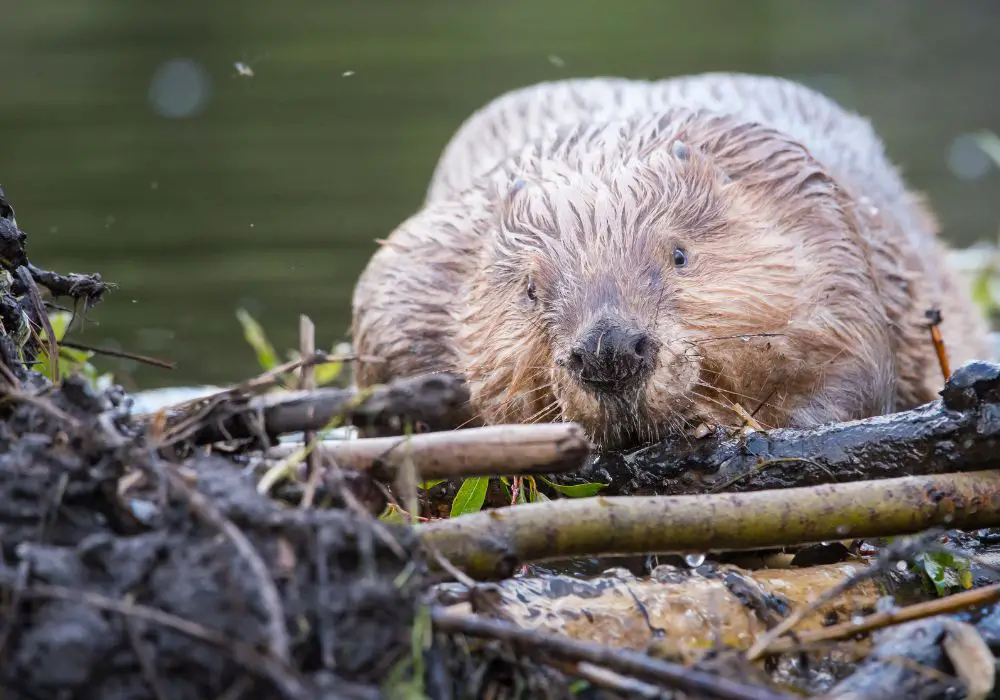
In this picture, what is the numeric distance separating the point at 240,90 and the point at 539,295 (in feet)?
28.0

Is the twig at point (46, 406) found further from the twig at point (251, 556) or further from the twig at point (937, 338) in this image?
the twig at point (937, 338)

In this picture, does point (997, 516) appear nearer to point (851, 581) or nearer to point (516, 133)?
point (851, 581)

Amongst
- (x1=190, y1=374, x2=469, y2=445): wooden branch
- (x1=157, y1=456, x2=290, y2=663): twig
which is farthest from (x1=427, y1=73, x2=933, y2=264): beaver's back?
(x1=157, y1=456, x2=290, y2=663): twig

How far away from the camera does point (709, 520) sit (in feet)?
7.64

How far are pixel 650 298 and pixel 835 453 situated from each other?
535mm

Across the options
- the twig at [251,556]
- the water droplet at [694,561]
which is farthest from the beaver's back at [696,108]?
the twig at [251,556]

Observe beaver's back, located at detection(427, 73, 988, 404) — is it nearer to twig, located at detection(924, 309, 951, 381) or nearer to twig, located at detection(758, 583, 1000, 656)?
twig, located at detection(924, 309, 951, 381)

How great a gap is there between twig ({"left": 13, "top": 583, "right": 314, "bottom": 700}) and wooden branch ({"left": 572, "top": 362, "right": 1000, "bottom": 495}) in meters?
1.32

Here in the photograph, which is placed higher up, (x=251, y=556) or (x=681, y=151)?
(x=681, y=151)

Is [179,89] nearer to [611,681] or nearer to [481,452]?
[481,452]

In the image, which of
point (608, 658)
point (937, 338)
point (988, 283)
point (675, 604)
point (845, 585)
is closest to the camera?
point (608, 658)

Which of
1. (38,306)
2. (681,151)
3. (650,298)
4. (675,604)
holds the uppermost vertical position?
(681,151)

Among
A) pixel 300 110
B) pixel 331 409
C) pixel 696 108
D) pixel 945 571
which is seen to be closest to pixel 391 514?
pixel 331 409

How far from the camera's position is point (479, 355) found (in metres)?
3.52
